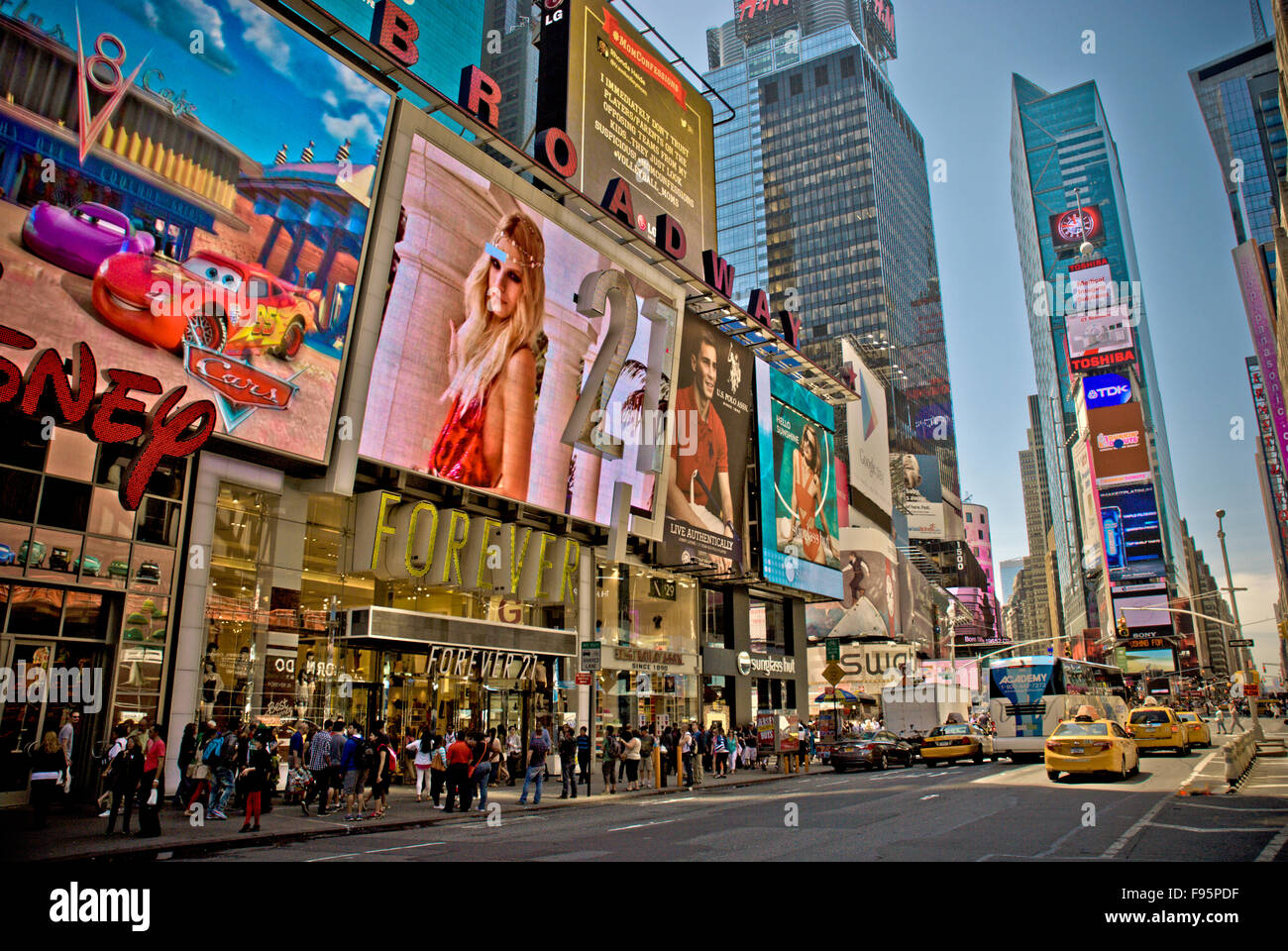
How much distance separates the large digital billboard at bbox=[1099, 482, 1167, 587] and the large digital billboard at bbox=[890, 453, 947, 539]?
115 ft

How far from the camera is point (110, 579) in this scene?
69.8 ft

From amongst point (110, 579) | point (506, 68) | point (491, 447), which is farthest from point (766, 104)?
point (110, 579)

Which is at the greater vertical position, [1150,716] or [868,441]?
[868,441]

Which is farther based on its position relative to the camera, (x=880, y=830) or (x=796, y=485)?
(x=796, y=485)

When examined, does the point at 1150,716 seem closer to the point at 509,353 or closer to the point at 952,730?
the point at 952,730

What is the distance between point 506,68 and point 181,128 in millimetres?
122894

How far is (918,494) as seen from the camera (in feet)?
476

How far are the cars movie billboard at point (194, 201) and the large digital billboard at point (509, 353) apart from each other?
2.29 meters

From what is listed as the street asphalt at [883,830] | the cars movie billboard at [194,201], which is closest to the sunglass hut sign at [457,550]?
the cars movie billboard at [194,201]

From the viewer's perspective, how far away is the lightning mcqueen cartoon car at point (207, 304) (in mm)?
20719

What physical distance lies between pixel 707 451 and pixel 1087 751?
24938 millimetres

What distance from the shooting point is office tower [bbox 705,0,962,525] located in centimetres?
16338

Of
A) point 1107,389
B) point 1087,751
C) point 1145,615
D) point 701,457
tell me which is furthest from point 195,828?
point 1107,389
